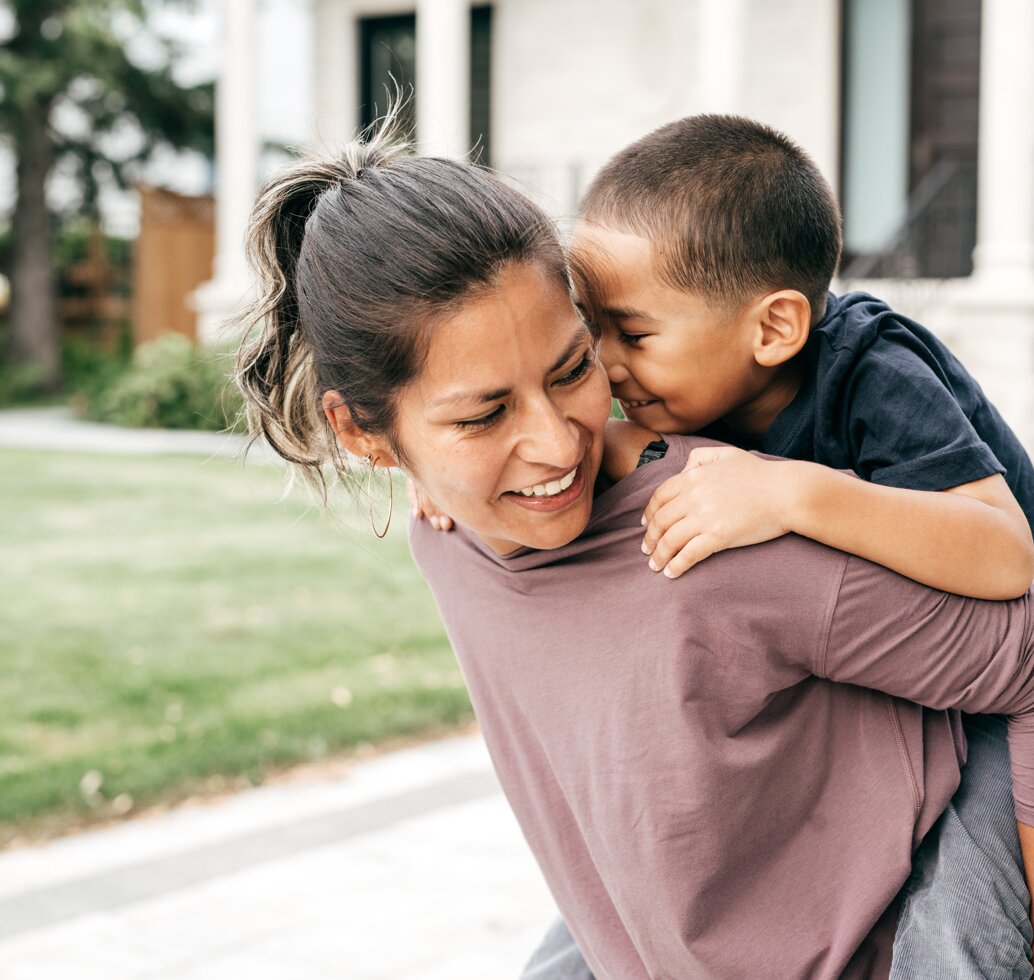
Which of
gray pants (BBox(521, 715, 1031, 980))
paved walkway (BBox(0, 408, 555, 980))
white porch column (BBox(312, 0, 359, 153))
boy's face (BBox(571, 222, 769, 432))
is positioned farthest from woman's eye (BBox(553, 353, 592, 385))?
white porch column (BBox(312, 0, 359, 153))

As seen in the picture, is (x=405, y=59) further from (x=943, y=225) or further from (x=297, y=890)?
(x=297, y=890)

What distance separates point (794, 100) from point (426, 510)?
12683 mm

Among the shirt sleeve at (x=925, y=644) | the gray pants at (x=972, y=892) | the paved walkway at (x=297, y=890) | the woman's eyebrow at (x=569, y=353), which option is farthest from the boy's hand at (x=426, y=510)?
the paved walkway at (x=297, y=890)

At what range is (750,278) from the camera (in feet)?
5.76

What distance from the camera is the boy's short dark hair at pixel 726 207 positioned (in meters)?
1.70

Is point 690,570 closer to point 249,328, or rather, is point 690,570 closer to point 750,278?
point 750,278

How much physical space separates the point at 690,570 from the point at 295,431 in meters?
0.72

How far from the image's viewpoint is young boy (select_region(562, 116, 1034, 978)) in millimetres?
1469

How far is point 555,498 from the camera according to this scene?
5.04 feet

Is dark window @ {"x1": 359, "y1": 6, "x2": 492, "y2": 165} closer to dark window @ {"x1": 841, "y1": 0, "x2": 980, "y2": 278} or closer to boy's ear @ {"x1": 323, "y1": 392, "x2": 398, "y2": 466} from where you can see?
dark window @ {"x1": 841, "y1": 0, "x2": 980, "y2": 278}

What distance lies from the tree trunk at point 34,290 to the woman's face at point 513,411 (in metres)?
Result: 18.2

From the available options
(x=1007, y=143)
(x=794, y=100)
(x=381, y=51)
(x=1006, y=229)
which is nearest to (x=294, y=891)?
(x=1006, y=229)

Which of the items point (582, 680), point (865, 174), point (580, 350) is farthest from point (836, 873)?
point (865, 174)

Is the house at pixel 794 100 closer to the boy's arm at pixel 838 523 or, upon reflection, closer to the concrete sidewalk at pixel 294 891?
the concrete sidewalk at pixel 294 891
